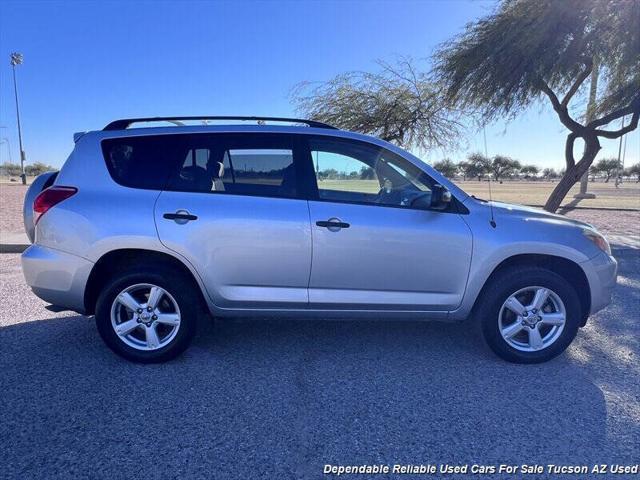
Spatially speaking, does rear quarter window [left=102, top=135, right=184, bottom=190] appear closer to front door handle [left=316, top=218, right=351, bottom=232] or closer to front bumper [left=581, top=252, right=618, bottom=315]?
front door handle [left=316, top=218, right=351, bottom=232]

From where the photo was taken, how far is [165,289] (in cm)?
343

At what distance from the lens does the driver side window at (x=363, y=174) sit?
3.53 m

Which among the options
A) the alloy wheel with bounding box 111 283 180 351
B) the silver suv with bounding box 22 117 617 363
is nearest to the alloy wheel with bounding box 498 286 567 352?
the silver suv with bounding box 22 117 617 363

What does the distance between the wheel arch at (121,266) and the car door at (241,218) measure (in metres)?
0.16

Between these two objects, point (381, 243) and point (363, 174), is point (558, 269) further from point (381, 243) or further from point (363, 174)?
point (363, 174)

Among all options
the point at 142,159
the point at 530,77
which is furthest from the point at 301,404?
the point at 530,77

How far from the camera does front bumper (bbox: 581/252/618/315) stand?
11.6 ft

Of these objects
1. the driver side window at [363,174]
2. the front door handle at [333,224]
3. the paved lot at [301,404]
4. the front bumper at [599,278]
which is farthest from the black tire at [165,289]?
the front bumper at [599,278]

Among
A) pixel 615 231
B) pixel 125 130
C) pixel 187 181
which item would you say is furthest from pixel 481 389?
pixel 615 231

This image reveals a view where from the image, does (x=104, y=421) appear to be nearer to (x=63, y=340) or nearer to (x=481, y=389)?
(x=63, y=340)

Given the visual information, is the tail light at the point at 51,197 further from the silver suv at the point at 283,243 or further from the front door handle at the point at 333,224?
the front door handle at the point at 333,224

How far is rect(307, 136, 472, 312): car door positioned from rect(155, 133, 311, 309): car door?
166 mm

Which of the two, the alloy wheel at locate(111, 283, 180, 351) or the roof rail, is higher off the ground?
the roof rail

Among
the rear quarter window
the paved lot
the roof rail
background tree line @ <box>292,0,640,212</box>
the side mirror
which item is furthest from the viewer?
background tree line @ <box>292,0,640,212</box>
